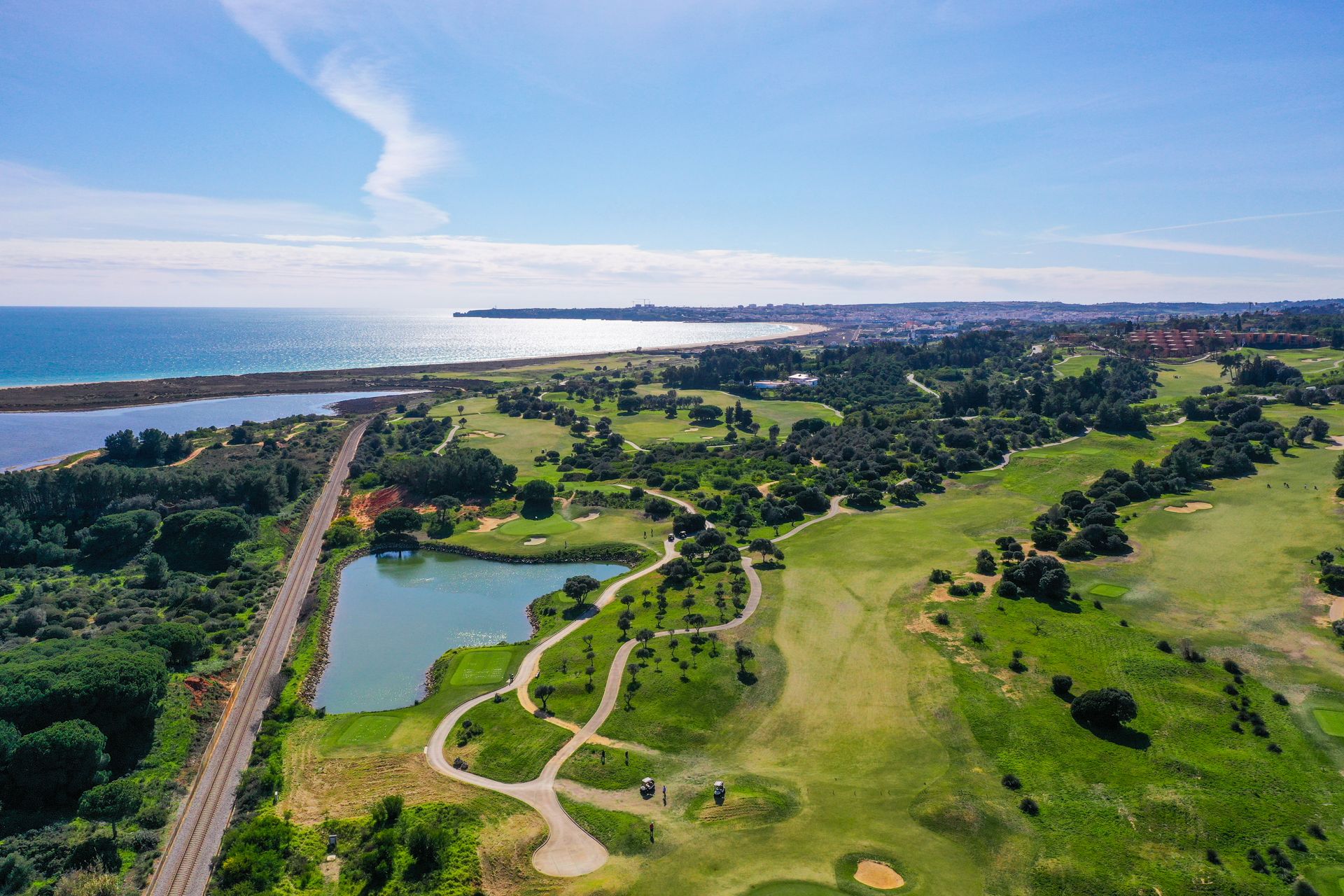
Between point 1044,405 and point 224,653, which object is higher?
point 1044,405

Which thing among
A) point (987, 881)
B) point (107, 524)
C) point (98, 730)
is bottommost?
point (987, 881)

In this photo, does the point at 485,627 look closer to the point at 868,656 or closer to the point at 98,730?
the point at 98,730

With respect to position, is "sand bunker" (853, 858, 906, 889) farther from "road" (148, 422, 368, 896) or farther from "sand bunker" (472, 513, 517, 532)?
"sand bunker" (472, 513, 517, 532)

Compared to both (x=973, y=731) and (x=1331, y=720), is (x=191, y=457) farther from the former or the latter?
(x=1331, y=720)

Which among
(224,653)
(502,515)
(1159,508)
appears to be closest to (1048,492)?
(1159,508)

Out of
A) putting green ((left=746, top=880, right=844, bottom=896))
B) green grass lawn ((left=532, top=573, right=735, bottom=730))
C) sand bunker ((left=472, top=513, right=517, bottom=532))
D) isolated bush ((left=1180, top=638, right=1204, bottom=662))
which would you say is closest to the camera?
putting green ((left=746, top=880, right=844, bottom=896))

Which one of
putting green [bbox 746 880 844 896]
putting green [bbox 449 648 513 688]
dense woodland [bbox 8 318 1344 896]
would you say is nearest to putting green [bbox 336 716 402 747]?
dense woodland [bbox 8 318 1344 896]

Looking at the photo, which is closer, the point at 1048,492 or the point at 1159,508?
the point at 1159,508

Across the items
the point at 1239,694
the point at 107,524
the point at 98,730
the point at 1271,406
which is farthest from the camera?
the point at 1271,406

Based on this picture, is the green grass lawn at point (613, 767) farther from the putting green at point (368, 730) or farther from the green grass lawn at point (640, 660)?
the putting green at point (368, 730)
